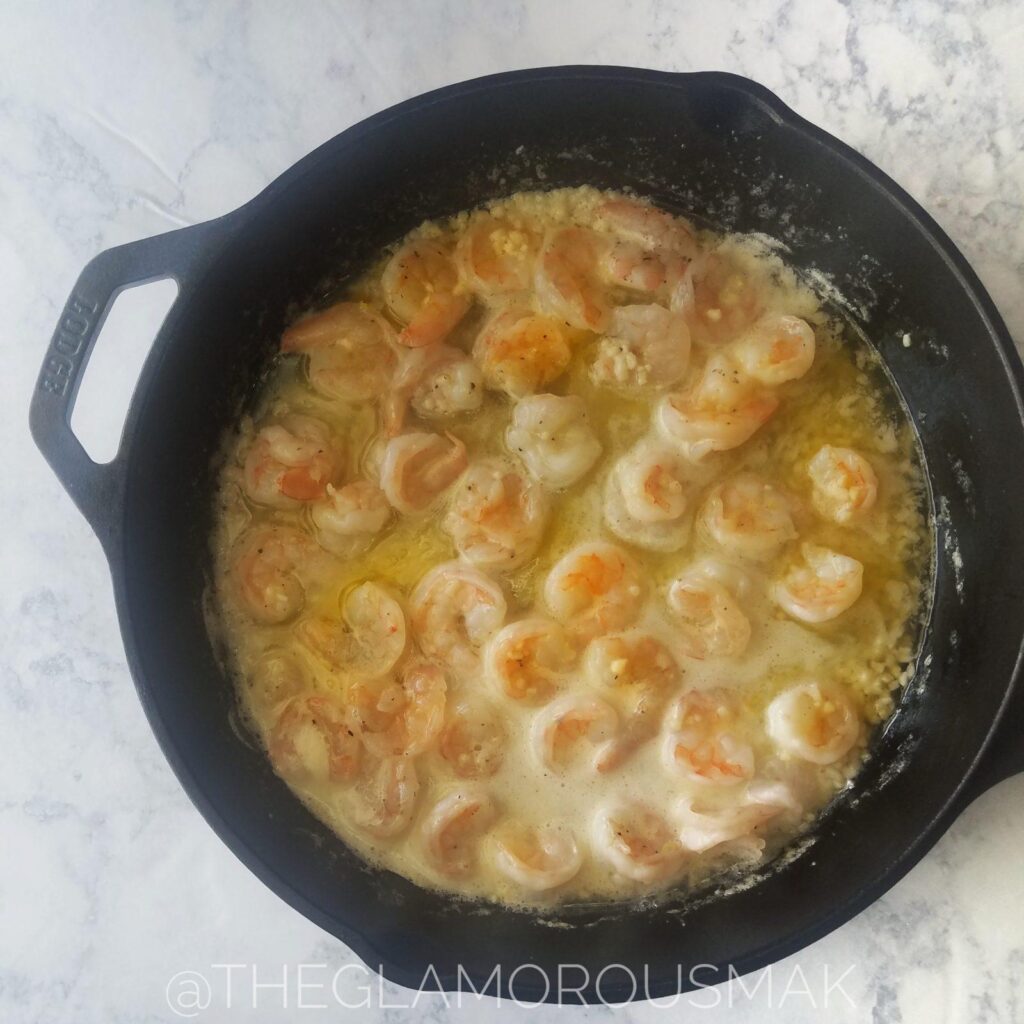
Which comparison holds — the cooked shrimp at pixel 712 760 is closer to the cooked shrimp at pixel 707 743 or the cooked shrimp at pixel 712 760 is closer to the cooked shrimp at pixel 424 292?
the cooked shrimp at pixel 707 743

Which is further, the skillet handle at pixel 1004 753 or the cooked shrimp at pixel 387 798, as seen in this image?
the cooked shrimp at pixel 387 798

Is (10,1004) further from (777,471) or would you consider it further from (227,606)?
(777,471)

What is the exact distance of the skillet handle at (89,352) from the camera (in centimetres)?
153

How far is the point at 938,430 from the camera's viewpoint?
6.02 ft

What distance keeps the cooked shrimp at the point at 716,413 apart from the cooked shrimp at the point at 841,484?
136mm

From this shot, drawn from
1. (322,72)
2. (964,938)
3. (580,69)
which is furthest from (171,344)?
(964,938)

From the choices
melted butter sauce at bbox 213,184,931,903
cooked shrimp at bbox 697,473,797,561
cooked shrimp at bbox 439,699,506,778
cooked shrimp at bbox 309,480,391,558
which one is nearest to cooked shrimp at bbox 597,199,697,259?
melted butter sauce at bbox 213,184,931,903

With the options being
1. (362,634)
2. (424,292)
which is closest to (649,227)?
(424,292)

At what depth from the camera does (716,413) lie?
1.75 metres

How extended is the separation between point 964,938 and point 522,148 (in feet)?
5.41

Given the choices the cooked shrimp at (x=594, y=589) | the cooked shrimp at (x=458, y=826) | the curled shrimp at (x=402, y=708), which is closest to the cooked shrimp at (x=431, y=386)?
the cooked shrimp at (x=594, y=589)

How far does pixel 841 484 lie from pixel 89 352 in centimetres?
129

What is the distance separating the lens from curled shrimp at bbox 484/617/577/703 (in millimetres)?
1752

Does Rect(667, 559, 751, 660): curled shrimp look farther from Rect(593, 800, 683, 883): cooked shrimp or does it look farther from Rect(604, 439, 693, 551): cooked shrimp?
Rect(593, 800, 683, 883): cooked shrimp
